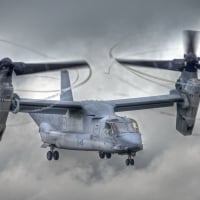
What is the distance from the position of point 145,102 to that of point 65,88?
6926 mm

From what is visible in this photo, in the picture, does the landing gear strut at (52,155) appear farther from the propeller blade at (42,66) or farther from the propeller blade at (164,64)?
the propeller blade at (164,64)

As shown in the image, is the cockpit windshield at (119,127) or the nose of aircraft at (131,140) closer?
the nose of aircraft at (131,140)

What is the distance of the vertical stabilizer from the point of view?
67.2m

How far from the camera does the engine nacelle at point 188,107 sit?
206ft

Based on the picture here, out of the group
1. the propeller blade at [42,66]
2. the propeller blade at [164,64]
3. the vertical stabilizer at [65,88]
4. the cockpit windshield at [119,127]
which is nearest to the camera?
the propeller blade at [42,66]

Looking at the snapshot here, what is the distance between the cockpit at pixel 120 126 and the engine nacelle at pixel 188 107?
5.75 metres

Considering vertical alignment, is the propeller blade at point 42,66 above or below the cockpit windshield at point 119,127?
above

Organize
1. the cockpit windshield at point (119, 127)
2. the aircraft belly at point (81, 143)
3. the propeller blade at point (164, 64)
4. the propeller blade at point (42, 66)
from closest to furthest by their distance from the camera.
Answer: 1. the propeller blade at point (42, 66)
2. the cockpit windshield at point (119, 127)
3. the aircraft belly at point (81, 143)
4. the propeller blade at point (164, 64)

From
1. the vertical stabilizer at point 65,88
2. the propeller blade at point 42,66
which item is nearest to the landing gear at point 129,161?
the propeller blade at point 42,66

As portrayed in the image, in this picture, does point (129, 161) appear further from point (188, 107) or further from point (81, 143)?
point (188, 107)

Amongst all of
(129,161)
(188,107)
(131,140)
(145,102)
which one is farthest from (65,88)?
(131,140)

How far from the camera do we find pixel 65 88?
69.1m

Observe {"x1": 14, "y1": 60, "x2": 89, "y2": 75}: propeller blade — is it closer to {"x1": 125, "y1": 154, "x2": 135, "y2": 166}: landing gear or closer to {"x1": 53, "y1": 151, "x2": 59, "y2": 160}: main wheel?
{"x1": 125, "y1": 154, "x2": 135, "y2": 166}: landing gear

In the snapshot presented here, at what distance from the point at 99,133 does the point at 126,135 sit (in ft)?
7.56
